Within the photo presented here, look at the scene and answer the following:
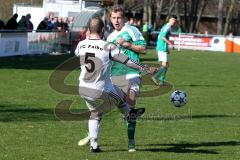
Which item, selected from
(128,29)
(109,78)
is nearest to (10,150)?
(109,78)

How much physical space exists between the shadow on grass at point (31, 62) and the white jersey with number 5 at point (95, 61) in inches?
675

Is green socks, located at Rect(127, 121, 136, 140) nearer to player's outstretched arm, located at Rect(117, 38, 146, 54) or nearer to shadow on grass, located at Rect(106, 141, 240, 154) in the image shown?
shadow on grass, located at Rect(106, 141, 240, 154)

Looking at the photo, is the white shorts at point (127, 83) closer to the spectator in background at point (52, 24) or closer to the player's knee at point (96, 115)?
the player's knee at point (96, 115)

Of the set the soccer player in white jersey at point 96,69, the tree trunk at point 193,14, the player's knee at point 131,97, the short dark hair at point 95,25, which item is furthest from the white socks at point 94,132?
the tree trunk at point 193,14

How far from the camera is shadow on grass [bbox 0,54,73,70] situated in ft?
91.1

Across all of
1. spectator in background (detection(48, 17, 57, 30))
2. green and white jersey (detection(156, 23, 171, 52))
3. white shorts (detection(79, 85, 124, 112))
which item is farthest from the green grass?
spectator in background (detection(48, 17, 57, 30))

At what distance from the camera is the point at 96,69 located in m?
9.98

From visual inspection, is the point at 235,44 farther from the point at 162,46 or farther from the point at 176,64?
the point at 162,46

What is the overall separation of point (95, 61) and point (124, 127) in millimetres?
3242

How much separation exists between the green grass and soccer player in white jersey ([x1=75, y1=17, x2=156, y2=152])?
1.85 feet

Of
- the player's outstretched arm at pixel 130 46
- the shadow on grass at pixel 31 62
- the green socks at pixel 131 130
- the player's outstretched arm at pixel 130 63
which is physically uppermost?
the player's outstretched arm at pixel 130 46

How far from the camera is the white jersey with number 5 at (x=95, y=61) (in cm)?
993

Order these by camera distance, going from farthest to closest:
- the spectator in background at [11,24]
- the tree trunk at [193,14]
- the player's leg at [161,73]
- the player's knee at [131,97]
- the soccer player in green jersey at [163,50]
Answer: the tree trunk at [193,14]
the spectator in background at [11,24]
the soccer player in green jersey at [163,50]
the player's leg at [161,73]
the player's knee at [131,97]

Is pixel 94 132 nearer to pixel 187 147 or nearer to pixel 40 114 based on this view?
pixel 187 147
